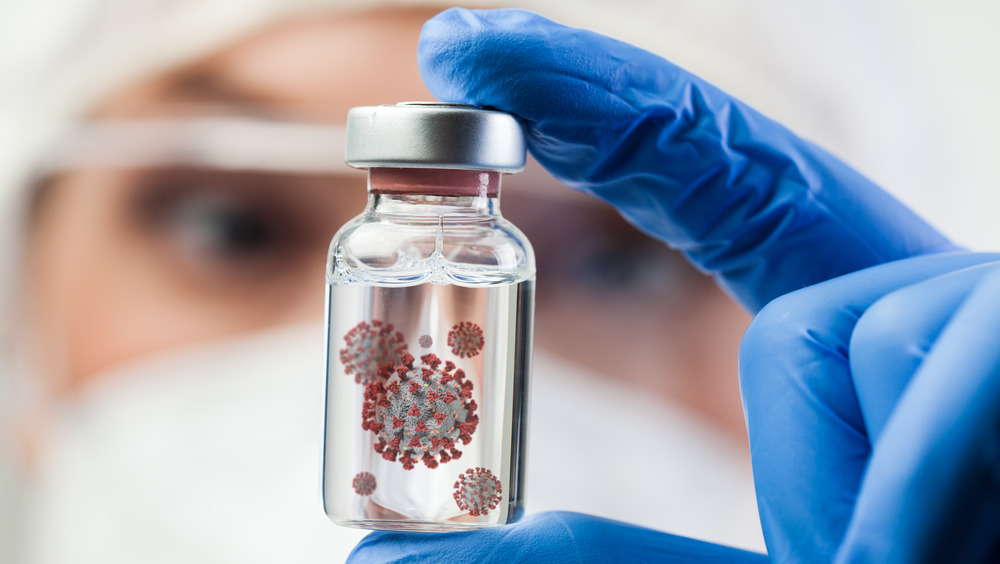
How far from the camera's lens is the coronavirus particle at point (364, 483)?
2.58 ft

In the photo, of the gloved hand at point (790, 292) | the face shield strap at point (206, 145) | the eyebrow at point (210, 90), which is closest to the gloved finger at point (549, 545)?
the gloved hand at point (790, 292)

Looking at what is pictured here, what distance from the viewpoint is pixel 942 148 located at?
82.7 inches

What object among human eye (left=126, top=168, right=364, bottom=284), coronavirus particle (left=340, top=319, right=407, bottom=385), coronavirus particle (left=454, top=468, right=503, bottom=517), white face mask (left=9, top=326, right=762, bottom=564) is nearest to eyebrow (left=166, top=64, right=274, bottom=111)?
human eye (left=126, top=168, right=364, bottom=284)

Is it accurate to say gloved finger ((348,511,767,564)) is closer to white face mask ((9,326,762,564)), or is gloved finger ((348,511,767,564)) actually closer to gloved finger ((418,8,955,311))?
gloved finger ((418,8,955,311))

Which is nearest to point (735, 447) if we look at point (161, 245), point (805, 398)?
point (805, 398)

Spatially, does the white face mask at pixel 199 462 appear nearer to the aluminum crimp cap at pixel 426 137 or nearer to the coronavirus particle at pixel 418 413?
the coronavirus particle at pixel 418 413

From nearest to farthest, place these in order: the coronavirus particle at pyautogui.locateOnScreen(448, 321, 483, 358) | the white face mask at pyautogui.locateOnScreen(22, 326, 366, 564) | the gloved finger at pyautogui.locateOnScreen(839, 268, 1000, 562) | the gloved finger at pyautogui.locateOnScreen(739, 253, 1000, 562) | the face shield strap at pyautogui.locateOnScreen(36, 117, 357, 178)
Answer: the gloved finger at pyautogui.locateOnScreen(839, 268, 1000, 562), the gloved finger at pyautogui.locateOnScreen(739, 253, 1000, 562), the coronavirus particle at pyautogui.locateOnScreen(448, 321, 483, 358), the white face mask at pyautogui.locateOnScreen(22, 326, 366, 564), the face shield strap at pyautogui.locateOnScreen(36, 117, 357, 178)

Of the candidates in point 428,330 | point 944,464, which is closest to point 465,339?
point 428,330

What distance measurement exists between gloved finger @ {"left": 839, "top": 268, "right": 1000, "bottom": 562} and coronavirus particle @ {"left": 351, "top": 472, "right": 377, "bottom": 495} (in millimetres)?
460

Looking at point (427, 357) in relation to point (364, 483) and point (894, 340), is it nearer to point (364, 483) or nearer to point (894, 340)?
point (364, 483)

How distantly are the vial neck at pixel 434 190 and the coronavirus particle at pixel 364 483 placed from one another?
0.29 meters

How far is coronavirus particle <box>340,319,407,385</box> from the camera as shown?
78 centimetres

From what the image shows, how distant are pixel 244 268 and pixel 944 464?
1.94m

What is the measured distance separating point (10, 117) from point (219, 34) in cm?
68
